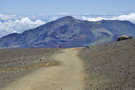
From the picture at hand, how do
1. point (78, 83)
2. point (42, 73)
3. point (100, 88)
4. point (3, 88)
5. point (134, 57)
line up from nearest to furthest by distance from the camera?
point (100, 88)
point (3, 88)
point (78, 83)
point (42, 73)
point (134, 57)

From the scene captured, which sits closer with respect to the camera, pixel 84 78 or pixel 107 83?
pixel 107 83

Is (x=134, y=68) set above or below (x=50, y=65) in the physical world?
above

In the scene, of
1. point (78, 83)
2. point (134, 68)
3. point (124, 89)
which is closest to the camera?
point (124, 89)

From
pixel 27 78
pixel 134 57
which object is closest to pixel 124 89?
pixel 27 78

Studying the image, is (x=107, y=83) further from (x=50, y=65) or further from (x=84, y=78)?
(x=50, y=65)

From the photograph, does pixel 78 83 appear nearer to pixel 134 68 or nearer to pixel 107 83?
pixel 107 83

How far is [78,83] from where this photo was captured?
31.5m

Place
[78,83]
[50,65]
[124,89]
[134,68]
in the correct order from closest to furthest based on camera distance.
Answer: [124,89]
[78,83]
[134,68]
[50,65]

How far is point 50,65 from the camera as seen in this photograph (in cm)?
4825

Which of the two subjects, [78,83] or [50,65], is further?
[50,65]

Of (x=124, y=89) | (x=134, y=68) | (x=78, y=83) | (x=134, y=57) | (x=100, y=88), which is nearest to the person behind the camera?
(x=124, y=89)

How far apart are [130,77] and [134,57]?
14613 mm

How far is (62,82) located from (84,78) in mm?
4533

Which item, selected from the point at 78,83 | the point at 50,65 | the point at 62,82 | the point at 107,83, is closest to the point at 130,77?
the point at 107,83
